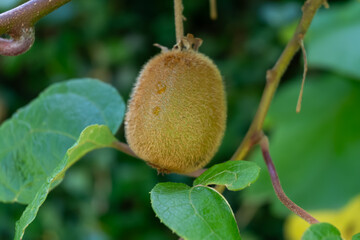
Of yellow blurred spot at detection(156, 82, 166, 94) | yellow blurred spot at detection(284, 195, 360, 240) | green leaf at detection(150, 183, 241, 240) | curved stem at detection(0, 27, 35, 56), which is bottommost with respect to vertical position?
yellow blurred spot at detection(284, 195, 360, 240)

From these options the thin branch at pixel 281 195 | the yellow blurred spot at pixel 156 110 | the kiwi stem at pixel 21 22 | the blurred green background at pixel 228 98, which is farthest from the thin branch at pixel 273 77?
the blurred green background at pixel 228 98

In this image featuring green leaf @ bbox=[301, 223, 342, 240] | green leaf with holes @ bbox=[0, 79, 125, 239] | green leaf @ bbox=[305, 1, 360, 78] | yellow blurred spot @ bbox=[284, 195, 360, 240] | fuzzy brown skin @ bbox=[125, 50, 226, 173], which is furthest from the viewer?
yellow blurred spot @ bbox=[284, 195, 360, 240]

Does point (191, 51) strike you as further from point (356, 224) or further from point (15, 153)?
point (356, 224)

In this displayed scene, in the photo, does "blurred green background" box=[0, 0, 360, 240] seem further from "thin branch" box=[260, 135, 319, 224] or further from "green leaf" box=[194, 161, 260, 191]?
"green leaf" box=[194, 161, 260, 191]

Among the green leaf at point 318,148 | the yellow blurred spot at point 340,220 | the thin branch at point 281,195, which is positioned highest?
the thin branch at point 281,195

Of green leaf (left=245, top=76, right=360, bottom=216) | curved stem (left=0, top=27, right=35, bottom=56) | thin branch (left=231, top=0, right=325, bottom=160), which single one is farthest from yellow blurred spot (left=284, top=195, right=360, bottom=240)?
curved stem (left=0, top=27, right=35, bottom=56)

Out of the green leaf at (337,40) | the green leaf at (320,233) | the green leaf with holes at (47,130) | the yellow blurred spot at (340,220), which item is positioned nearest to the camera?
the green leaf at (320,233)

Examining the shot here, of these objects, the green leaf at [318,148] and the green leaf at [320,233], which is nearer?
the green leaf at [320,233]

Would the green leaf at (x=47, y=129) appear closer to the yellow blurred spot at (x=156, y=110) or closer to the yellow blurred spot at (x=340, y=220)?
the yellow blurred spot at (x=156, y=110)
